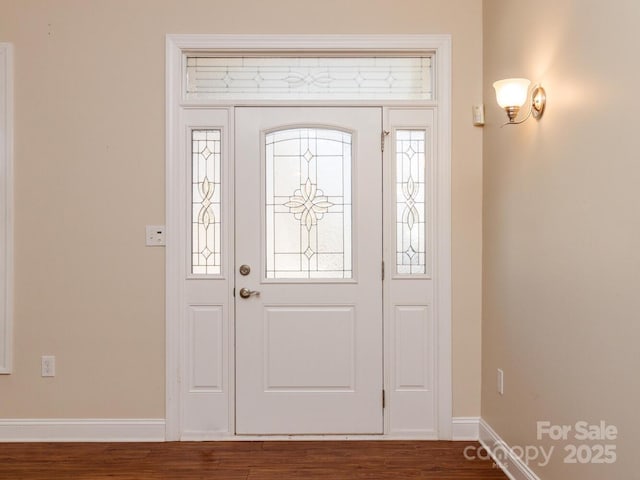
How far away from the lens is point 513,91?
2234mm

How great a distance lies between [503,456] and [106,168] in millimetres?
2784

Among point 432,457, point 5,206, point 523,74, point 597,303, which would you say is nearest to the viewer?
point 597,303

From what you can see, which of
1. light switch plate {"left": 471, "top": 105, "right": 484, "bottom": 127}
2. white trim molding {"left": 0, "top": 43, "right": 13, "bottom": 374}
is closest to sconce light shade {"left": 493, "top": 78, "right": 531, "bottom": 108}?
light switch plate {"left": 471, "top": 105, "right": 484, "bottom": 127}

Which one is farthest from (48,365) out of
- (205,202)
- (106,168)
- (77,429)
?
(205,202)

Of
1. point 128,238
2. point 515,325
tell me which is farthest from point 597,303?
point 128,238

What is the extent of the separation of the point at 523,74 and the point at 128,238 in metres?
2.36

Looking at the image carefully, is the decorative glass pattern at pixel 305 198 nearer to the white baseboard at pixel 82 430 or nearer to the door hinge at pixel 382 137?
the door hinge at pixel 382 137

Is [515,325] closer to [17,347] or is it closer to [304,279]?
[304,279]

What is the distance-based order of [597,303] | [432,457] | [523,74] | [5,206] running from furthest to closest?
[5,206] → [432,457] → [523,74] → [597,303]

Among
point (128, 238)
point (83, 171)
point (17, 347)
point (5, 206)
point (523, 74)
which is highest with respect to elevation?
point (523, 74)

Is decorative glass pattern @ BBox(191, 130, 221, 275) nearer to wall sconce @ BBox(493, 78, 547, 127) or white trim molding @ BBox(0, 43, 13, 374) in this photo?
white trim molding @ BBox(0, 43, 13, 374)

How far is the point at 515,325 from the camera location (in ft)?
8.12

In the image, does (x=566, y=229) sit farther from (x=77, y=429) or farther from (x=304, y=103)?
(x=77, y=429)

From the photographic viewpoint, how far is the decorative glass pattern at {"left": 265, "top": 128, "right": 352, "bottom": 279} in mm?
2969
